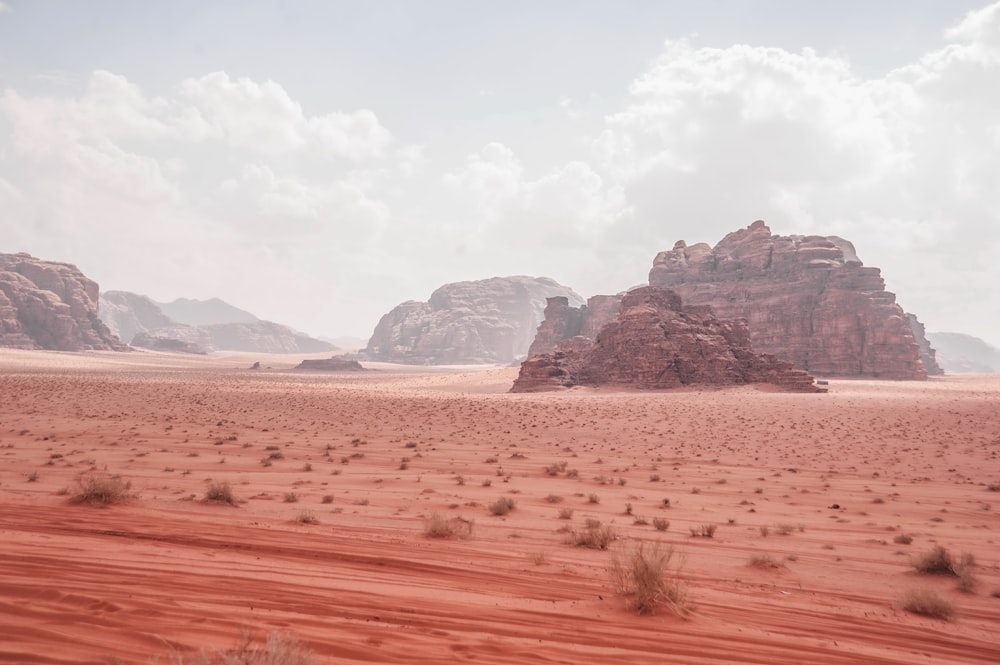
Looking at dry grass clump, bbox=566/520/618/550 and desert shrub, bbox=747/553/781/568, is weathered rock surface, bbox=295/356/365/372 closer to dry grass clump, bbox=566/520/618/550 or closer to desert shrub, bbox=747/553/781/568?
dry grass clump, bbox=566/520/618/550

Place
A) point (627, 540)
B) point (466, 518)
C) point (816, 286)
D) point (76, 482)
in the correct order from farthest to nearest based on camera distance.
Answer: point (816, 286)
point (76, 482)
point (466, 518)
point (627, 540)

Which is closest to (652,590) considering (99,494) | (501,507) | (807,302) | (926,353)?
(501,507)

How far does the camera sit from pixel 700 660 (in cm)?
435

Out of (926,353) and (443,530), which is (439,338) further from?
(443,530)

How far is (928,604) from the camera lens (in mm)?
5793

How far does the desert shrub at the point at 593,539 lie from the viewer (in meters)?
7.96

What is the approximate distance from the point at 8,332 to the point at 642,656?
133m

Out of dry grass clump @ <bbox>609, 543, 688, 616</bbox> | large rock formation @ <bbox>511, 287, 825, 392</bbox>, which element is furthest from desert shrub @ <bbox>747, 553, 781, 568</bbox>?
large rock formation @ <bbox>511, 287, 825, 392</bbox>

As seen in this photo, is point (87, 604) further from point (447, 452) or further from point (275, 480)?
point (447, 452)

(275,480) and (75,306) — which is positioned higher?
(75,306)

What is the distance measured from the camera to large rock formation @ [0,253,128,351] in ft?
345

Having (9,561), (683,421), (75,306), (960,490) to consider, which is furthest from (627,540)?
(75,306)

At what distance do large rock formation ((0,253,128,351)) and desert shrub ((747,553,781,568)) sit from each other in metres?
129

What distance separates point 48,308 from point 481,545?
135m
